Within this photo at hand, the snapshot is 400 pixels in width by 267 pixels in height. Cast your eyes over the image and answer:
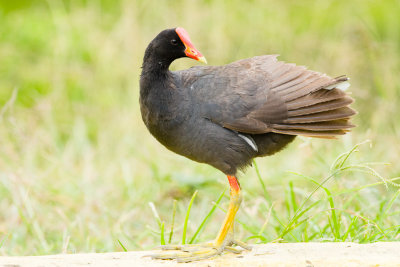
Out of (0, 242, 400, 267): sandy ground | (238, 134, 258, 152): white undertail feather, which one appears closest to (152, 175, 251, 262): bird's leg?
(0, 242, 400, 267): sandy ground

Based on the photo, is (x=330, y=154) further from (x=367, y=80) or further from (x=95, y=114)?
(x=95, y=114)

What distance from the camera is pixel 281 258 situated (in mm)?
3359

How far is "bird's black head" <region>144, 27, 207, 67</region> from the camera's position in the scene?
4.02 m

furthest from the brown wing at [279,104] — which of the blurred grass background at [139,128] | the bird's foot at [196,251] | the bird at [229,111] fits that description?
the bird's foot at [196,251]

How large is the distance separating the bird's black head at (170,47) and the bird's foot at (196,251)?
1.12 meters

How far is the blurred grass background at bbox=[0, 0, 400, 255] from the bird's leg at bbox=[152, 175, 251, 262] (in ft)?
0.95

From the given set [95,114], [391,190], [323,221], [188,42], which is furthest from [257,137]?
[95,114]

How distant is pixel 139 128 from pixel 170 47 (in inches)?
136

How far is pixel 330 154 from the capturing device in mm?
6156

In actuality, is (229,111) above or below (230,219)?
above

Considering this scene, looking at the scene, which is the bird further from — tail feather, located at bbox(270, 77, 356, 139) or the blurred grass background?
the blurred grass background

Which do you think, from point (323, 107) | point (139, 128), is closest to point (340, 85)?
point (323, 107)

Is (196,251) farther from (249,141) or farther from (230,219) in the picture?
(249,141)

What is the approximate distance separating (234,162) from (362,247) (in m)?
0.91
